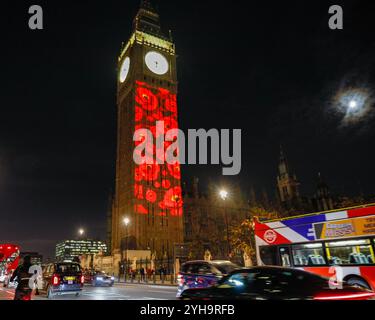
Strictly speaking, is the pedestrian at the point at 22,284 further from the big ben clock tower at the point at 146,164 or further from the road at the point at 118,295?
the big ben clock tower at the point at 146,164

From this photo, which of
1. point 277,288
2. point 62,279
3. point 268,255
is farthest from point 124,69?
point 277,288

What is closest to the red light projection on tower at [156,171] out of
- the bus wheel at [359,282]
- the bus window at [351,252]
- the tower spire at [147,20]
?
the tower spire at [147,20]

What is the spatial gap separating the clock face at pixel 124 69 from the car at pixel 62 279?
239ft

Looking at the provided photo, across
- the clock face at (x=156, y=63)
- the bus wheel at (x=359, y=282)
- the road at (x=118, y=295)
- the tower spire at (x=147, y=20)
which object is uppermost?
the tower spire at (x=147, y=20)

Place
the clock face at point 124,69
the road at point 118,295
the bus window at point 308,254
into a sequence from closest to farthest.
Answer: the bus window at point 308,254
the road at point 118,295
the clock face at point 124,69

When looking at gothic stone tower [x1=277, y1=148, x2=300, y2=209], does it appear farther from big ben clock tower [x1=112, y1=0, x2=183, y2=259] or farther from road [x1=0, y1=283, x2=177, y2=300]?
road [x1=0, y1=283, x2=177, y2=300]

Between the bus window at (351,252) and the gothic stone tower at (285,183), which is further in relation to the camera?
the gothic stone tower at (285,183)

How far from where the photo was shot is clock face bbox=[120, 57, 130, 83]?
82938mm

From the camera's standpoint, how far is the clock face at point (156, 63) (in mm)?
80562

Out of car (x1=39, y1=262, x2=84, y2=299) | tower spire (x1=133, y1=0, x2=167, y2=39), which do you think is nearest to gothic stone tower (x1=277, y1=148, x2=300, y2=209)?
tower spire (x1=133, y1=0, x2=167, y2=39)

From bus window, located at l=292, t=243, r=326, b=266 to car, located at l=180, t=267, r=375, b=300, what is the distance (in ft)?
27.4

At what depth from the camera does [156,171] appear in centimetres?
7162

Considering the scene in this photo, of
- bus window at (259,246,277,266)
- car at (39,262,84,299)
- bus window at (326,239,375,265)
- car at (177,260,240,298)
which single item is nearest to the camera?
bus window at (326,239,375,265)

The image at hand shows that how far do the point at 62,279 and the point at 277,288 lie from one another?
41.0 feet
